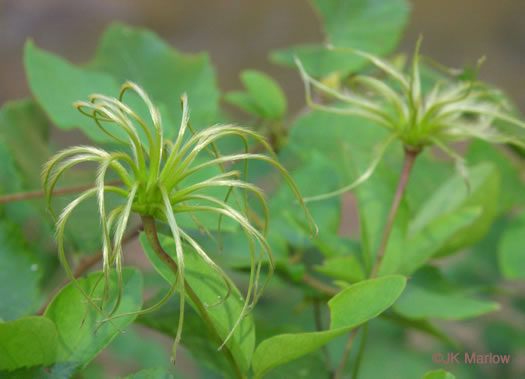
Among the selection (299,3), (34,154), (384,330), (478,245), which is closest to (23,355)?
(34,154)

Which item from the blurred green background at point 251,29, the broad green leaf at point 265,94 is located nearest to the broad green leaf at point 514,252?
the broad green leaf at point 265,94

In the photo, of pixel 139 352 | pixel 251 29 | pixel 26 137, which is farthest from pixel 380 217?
pixel 251 29

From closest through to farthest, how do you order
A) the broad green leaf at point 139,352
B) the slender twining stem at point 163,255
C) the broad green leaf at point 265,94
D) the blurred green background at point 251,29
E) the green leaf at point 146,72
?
the slender twining stem at point 163,255 → the green leaf at point 146,72 → the broad green leaf at point 265,94 → the broad green leaf at point 139,352 → the blurred green background at point 251,29

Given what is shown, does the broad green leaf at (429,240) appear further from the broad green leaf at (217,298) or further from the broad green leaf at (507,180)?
the broad green leaf at (507,180)

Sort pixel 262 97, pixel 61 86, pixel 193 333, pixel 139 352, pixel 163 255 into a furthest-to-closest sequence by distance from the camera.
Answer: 1. pixel 139 352
2. pixel 262 97
3. pixel 61 86
4. pixel 193 333
5. pixel 163 255

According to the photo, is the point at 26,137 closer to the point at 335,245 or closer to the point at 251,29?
the point at 335,245

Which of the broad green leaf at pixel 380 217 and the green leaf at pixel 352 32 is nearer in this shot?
the broad green leaf at pixel 380 217

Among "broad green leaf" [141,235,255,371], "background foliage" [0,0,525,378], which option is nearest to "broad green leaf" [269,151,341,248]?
"background foliage" [0,0,525,378]
